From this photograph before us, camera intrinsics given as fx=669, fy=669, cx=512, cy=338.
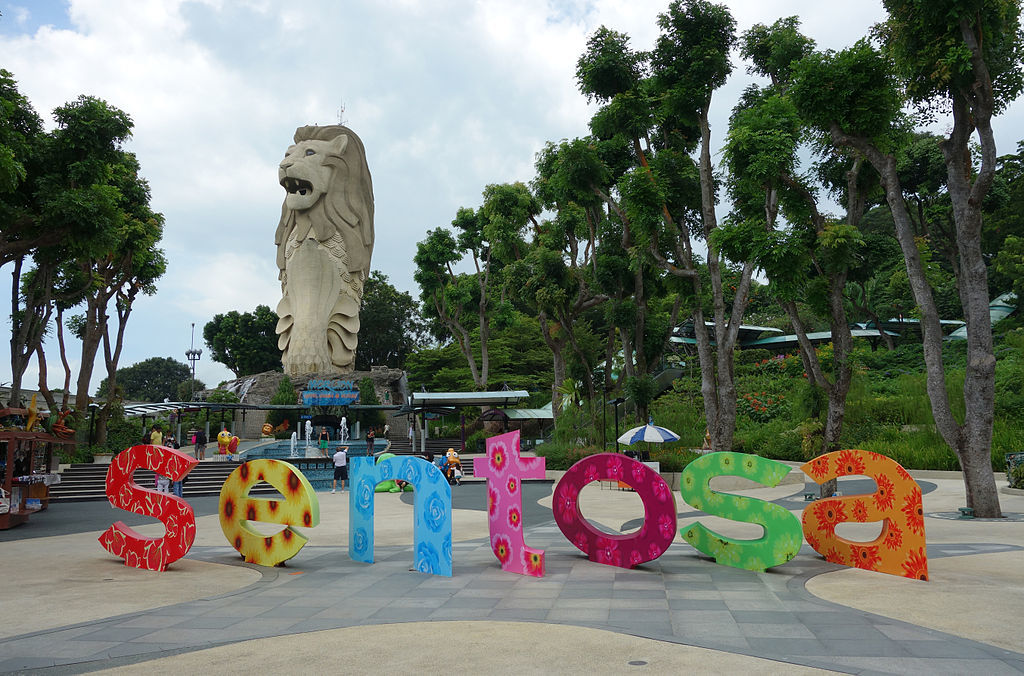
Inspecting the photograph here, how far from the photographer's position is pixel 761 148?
542 inches

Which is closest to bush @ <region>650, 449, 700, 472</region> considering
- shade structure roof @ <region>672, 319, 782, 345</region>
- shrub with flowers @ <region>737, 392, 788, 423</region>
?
shrub with flowers @ <region>737, 392, 788, 423</region>

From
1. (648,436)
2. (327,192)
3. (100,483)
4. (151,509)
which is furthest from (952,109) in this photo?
(327,192)

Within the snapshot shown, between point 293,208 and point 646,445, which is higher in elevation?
point 293,208

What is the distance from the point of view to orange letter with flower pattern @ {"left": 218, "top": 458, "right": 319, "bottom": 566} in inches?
332

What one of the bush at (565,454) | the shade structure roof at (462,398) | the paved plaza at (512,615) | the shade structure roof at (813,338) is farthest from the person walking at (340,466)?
the shade structure roof at (813,338)

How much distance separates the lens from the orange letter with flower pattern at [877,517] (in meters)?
7.18

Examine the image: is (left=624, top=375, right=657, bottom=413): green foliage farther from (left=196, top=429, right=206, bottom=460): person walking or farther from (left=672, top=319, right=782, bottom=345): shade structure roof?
(left=672, top=319, right=782, bottom=345): shade structure roof

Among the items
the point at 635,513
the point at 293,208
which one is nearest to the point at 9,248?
the point at 635,513

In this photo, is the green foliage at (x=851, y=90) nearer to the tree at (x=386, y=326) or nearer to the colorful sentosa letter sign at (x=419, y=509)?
the colorful sentosa letter sign at (x=419, y=509)

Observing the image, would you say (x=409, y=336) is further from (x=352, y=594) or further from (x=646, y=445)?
(x=352, y=594)

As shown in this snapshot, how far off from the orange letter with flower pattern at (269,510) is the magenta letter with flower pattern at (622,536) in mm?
3212

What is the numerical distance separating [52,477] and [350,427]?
79.2 ft

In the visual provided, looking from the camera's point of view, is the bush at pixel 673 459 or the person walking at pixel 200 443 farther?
the person walking at pixel 200 443

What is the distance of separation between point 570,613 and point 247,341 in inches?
2158
